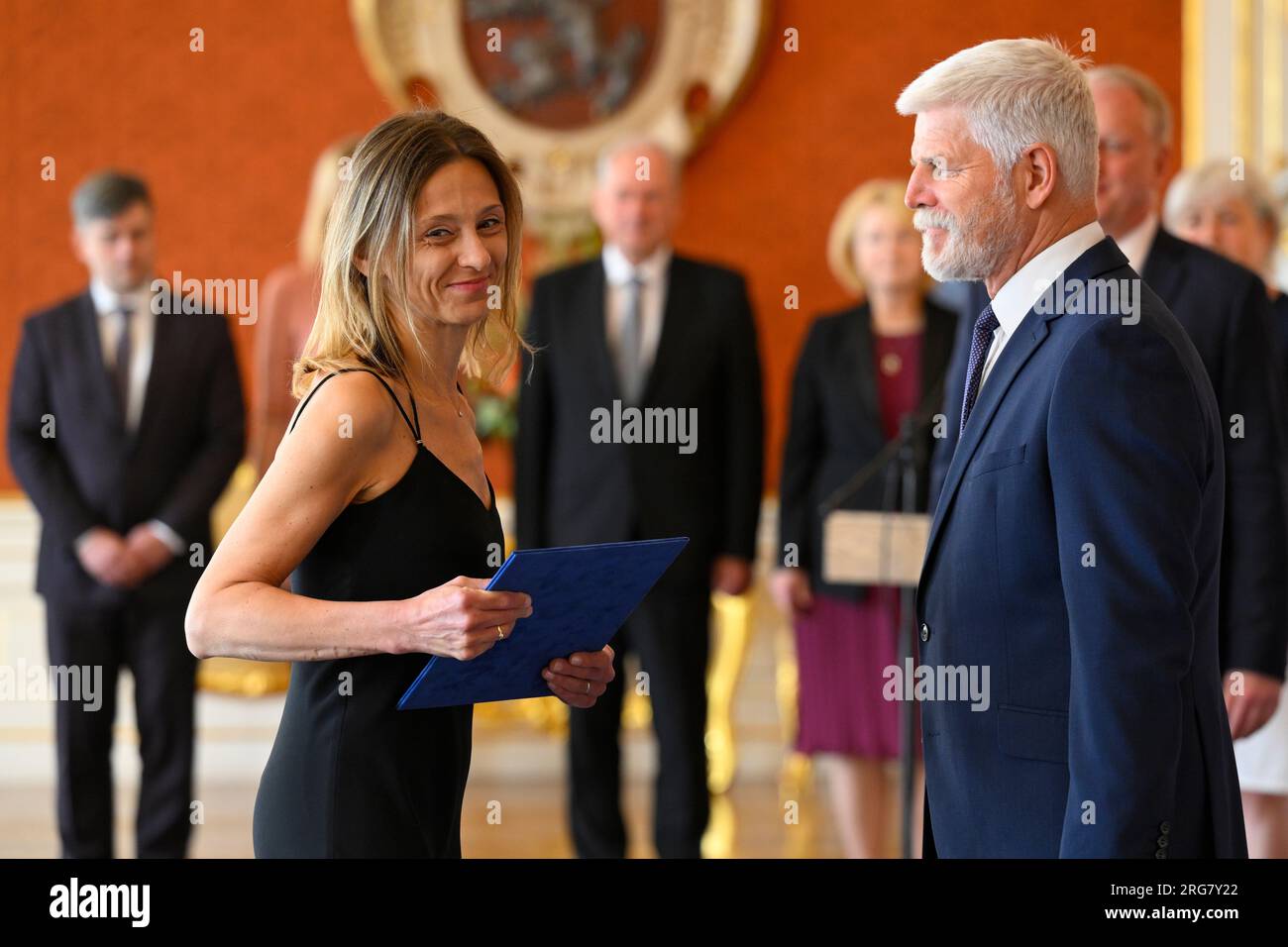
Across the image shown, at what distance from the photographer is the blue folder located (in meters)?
1.84

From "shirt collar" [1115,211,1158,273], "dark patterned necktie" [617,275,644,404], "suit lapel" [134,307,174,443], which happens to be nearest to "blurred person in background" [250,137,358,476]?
"suit lapel" [134,307,174,443]

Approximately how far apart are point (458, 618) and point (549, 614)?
0.17 m

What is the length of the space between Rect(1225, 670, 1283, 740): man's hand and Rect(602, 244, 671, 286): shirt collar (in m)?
2.13

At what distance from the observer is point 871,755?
4453mm

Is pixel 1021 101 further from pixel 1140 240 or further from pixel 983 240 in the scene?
pixel 1140 240

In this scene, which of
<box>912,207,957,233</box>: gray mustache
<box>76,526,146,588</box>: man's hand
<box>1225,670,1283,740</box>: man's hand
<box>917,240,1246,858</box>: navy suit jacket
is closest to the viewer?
<box>917,240,1246,858</box>: navy suit jacket

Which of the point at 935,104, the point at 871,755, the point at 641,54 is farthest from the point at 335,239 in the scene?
the point at 641,54

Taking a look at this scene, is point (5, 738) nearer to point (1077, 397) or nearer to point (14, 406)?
point (14, 406)

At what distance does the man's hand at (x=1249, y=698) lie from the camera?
298 centimetres

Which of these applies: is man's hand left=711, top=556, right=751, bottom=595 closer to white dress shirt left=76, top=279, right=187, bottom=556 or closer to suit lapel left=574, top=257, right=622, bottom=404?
suit lapel left=574, top=257, right=622, bottom=404

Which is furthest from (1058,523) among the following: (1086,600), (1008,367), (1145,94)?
(1145,94)
